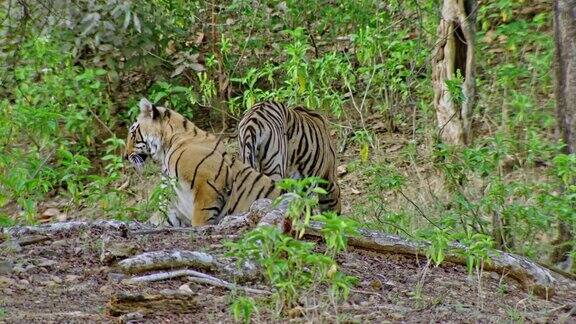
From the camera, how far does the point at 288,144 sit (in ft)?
30.8

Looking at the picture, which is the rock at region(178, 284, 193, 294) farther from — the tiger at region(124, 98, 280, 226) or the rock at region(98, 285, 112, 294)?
the tiger at region(124, 98, 280, 226)

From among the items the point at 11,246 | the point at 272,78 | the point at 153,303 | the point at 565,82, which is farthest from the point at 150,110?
the point at 153,303

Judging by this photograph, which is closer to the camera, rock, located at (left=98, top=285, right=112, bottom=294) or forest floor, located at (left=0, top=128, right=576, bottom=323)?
forest floor, located at (left=0, top=128, right=576, bottom=323)

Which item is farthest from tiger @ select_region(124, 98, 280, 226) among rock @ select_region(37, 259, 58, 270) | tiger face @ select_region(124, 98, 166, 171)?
rock @ select_region(37, 259, 58, 270)

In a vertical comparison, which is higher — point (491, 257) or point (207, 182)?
point (207, 182)

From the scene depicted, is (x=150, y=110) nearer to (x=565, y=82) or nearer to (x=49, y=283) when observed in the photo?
(x=565, y=82)

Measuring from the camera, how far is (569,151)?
21.1 feet

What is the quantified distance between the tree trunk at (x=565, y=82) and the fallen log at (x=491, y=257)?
1214 mm

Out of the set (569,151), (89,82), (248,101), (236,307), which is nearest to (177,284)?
(236,307)

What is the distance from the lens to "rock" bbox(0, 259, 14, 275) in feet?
15.6

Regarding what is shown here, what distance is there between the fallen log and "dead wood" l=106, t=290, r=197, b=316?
3.50ft

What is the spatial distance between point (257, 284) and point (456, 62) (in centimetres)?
456

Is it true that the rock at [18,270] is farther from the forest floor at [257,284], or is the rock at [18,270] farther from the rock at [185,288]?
the rock at [185,288]

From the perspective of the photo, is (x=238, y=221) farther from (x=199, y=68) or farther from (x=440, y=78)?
(x=199, y=68)
